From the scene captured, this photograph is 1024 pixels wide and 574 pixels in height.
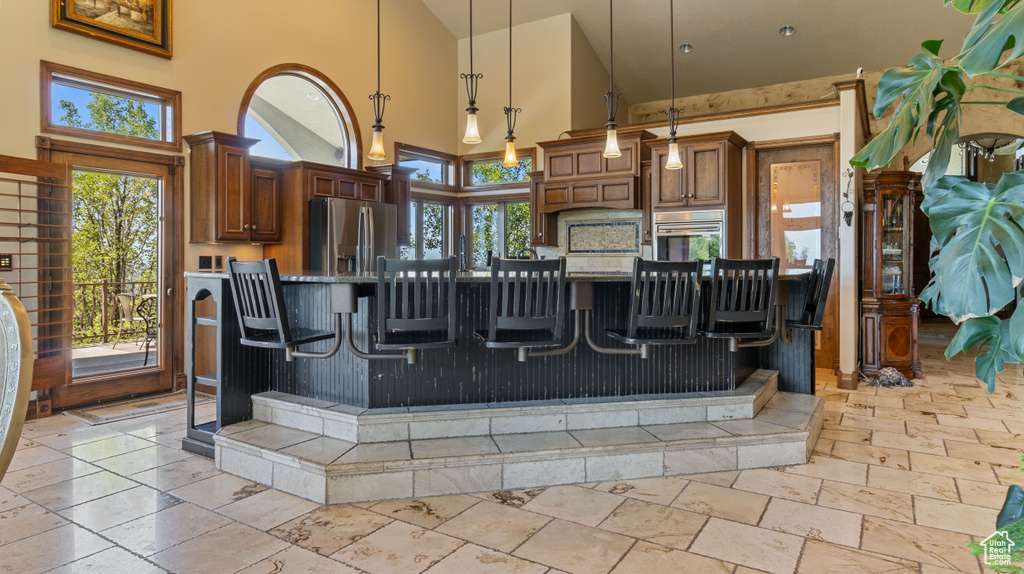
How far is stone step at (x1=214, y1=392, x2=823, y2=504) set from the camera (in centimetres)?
281

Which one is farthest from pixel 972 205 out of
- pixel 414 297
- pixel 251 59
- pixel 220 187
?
pixel 251 59

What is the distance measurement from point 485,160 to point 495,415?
5256 mm

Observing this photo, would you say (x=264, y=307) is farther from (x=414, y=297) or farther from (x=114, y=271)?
(x=114, y=271)

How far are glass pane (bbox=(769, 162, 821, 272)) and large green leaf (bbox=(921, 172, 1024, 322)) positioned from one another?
5.16 meters

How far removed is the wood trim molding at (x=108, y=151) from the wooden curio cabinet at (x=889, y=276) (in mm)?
6403

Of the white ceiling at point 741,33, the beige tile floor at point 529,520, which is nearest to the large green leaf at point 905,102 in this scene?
the beige tile floor at point 529,520

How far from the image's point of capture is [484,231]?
7980 millimetres

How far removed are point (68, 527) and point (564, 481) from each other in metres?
2.21

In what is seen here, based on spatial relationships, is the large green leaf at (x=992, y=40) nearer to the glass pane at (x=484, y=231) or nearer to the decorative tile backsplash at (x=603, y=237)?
the decorative tile backsplash at (x=603, y=237)

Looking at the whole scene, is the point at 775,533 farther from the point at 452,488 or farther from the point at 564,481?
the point at 452,488

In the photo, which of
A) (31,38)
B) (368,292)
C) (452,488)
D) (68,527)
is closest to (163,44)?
(31,38)

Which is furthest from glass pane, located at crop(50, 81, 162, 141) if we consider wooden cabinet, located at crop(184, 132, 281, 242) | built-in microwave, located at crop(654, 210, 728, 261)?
built-in microwave, located at crop(654, 210, 728, 261)

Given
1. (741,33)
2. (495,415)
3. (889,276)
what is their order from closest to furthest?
(495,415) < (889,276) < (741,33)

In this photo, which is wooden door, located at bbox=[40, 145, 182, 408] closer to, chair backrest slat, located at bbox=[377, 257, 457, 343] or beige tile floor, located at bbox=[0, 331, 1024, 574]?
beige tile floor, located at bbox=[0, 331, 1024, 574]
